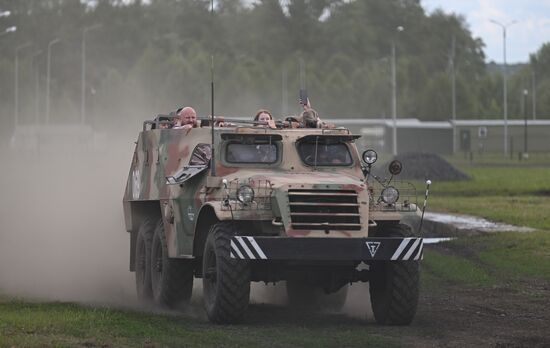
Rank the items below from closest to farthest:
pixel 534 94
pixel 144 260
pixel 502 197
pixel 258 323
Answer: pixel 258 323 → pixel 144 260 → pixel 502 197 → pixel 534 94

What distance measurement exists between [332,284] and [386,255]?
3.29 ft

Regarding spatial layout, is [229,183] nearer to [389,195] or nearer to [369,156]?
[389,195]

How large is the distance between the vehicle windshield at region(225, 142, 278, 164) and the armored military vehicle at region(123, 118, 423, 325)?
0.01 meters

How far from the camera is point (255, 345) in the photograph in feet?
42.4

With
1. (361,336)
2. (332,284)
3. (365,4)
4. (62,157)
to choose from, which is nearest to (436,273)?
(332,284)

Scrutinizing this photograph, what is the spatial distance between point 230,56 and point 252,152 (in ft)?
150

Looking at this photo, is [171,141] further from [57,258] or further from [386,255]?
[57,258]

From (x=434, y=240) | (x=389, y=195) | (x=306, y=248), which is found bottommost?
(x=434, y=240)

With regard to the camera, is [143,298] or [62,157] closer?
[143,298]

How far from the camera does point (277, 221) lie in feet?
48.3

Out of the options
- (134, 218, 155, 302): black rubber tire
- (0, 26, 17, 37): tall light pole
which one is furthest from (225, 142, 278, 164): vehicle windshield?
(0, 26, 17, 37): tall light pole

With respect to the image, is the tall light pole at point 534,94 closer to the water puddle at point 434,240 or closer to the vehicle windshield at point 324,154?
the water puddle at point 434,240

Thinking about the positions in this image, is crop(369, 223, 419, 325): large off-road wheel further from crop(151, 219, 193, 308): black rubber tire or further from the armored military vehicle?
crop(151, 219, 193, 308): black rubber tire

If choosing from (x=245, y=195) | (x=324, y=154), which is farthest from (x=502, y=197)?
(x=245, y=195)
